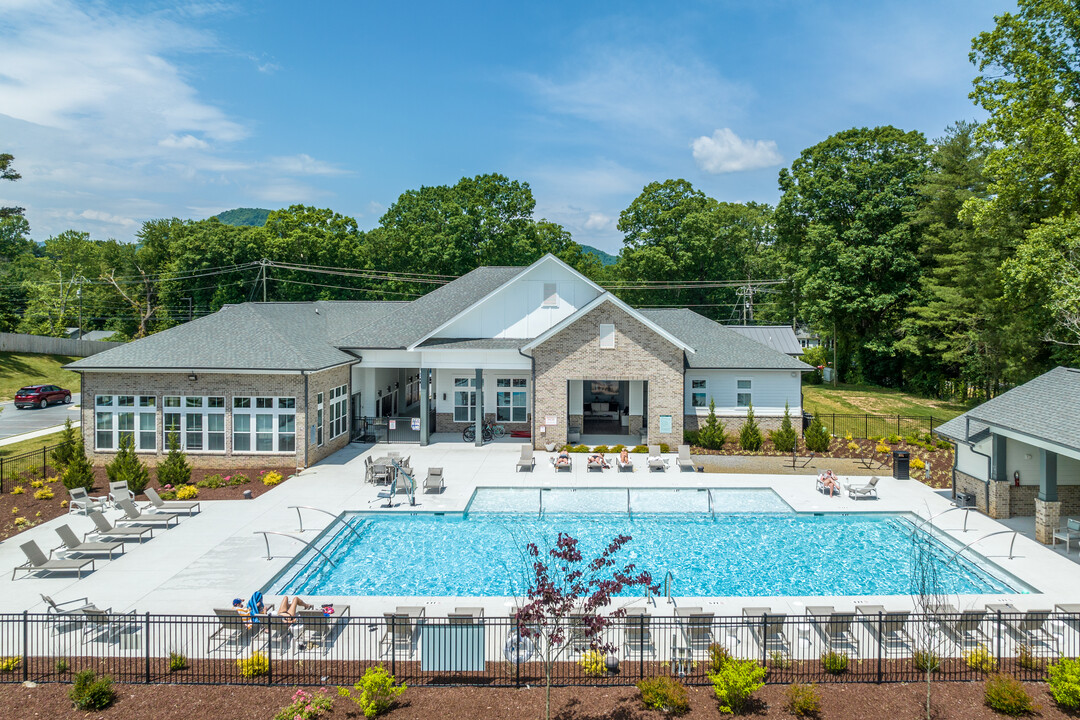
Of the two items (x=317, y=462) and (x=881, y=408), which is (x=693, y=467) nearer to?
(x=317, y=462)

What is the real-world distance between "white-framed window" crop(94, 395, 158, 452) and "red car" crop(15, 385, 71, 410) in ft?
71.2

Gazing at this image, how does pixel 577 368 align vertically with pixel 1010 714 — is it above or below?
above

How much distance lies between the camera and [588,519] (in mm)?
19047

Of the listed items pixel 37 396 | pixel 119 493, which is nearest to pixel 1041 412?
pixel 119 493

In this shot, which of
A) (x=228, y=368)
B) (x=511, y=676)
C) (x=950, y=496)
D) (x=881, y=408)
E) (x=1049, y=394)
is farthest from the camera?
(x=881, y=408)

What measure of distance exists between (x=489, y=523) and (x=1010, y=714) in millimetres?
12765

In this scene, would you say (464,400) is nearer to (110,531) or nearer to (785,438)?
(785,438)

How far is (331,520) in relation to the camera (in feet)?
59.2

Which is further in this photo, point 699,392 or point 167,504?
point 699,392

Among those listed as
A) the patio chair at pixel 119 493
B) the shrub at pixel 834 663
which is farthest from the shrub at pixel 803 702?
the patio chair at pixel 119 493

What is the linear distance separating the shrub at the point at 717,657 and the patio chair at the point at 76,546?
1394cm

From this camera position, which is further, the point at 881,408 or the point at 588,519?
the point at 881,408

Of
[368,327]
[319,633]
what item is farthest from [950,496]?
[368,327]

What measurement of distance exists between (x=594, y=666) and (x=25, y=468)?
24181 millimetres
